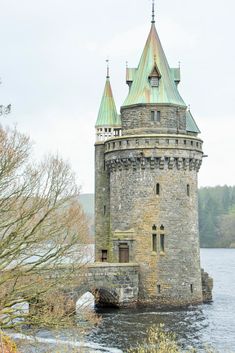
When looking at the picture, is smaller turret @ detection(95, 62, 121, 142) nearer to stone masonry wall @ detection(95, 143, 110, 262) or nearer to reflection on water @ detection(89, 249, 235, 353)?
stone masonry wall @ detection(95, 143, 110, 262)

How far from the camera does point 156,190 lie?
41438 millimetres

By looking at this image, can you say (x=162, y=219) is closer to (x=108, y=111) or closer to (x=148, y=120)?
(x=148, y=120)

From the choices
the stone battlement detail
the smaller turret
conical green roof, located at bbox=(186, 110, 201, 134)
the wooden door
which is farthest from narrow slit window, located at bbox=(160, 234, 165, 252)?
conical green roof, located at bbox=(186, 110, 201, 134)

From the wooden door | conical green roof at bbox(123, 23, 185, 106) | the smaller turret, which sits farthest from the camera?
the smaller turret

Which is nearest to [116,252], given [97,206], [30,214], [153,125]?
[97,206]

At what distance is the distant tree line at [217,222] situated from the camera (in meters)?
140

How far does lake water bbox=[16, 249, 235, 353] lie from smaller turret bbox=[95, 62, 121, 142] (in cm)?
1382

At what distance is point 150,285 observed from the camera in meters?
41.0

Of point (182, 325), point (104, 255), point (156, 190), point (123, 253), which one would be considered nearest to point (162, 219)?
point (156, 190)

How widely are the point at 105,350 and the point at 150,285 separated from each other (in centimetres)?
1327

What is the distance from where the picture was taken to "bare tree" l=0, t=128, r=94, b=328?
21.3 meters

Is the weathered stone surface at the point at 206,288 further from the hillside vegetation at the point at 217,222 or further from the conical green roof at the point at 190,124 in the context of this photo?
the hillside vegetation at the point at 217,222

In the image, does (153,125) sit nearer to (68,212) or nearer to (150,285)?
(150,285)

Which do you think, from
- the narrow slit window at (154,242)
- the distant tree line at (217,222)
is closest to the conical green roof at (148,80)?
the narrow slit window at (154,242)
